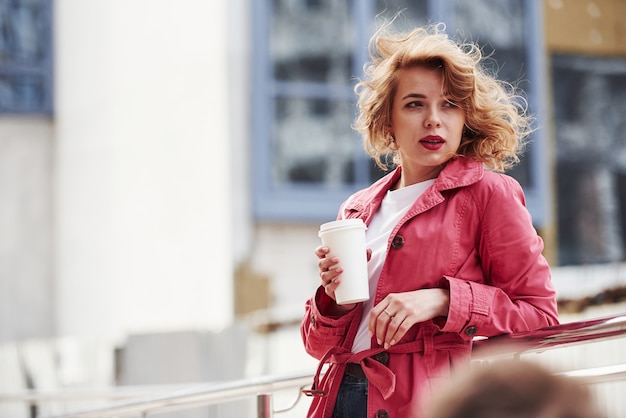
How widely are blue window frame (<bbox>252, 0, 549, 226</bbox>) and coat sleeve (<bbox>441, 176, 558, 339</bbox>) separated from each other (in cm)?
570

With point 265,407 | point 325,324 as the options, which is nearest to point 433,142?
point 325,324

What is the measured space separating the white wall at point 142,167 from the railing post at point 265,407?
4712 mm

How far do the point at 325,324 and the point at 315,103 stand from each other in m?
5.88

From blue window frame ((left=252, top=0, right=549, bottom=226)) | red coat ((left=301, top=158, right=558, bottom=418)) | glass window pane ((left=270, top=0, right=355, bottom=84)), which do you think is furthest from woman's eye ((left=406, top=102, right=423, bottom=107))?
glass window pane ((left=270, top=0, right=355, bottom=84))

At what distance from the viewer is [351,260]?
203cm

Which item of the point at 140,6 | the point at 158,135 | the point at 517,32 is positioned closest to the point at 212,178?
the point at 158,135

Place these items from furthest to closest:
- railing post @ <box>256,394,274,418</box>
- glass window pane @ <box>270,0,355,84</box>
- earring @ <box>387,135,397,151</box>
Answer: glass window pane @ <box>270,0,355,84</box> → railing post @ <box>256,394,274,418</box> → earring @ <box>387,135,397,151</box>

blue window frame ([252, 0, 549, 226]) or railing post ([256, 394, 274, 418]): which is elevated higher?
blue window frame ([252, 0, 549, 226])

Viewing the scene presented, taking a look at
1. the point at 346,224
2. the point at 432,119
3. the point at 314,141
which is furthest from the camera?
the point at 314,141

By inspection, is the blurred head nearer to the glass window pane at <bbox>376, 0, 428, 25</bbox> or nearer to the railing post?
the railing post

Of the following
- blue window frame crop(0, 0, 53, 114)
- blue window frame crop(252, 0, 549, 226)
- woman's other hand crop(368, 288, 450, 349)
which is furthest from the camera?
blue window frame crop(0, 0, 53, 114)

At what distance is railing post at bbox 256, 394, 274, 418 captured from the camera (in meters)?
3.01

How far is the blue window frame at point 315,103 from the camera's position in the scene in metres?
7.75

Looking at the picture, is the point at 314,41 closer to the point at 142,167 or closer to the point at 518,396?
the point at 142,167
